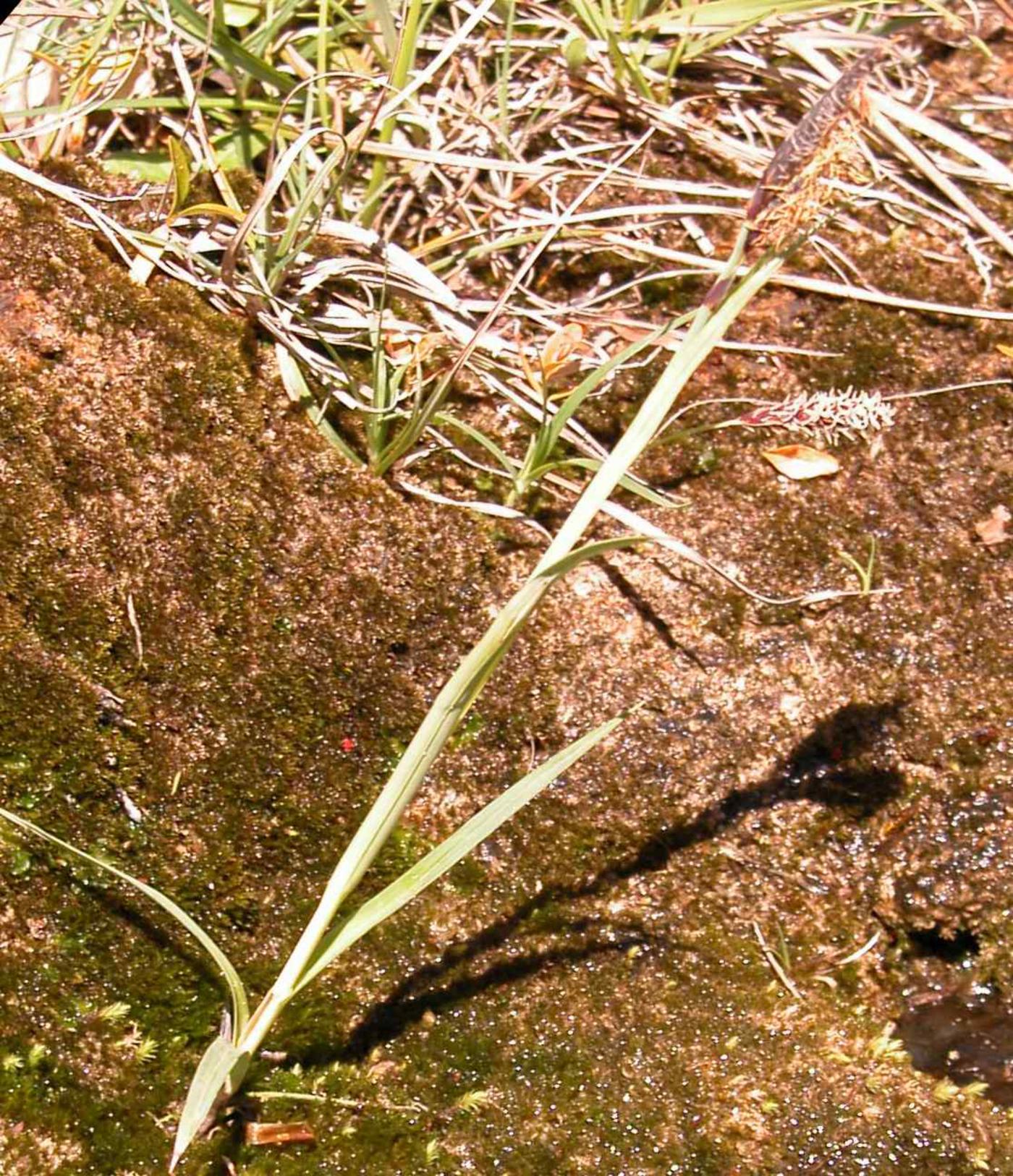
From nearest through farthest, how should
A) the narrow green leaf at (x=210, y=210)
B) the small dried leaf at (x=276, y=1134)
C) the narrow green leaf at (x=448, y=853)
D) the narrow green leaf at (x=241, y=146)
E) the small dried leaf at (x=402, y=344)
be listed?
the narrow green leaf at (x=448, y=853) < the small dried leaf at (x=276, y=1134) < the narrow green leaf at (x=210, y=210) < the small dried leaf at (x=402, y=344) < the narrow green leaf at (x=241, y=146)

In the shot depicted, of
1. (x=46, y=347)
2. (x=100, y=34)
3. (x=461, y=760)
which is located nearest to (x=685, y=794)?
(x=461, y=760)

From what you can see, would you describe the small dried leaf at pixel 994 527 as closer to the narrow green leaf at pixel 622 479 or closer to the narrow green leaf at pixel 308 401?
the narrow green leaf at pixel 622 479

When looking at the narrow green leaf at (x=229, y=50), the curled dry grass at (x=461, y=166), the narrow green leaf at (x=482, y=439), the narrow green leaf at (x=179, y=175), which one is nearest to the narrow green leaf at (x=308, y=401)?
the curled dry grass at (x=461, y=166)

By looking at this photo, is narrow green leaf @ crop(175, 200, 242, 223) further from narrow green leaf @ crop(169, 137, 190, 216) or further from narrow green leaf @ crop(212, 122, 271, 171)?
narrow green leaf @ crop(212, 122, 271, 171)

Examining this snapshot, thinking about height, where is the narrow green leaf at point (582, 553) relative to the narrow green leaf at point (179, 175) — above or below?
below

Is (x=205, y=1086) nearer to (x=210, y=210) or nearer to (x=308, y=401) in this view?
(x=308, y=401)

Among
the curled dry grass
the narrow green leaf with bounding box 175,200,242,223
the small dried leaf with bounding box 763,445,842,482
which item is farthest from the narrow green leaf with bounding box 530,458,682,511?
the narrow green leaf with bounding box 175,200,242,223
